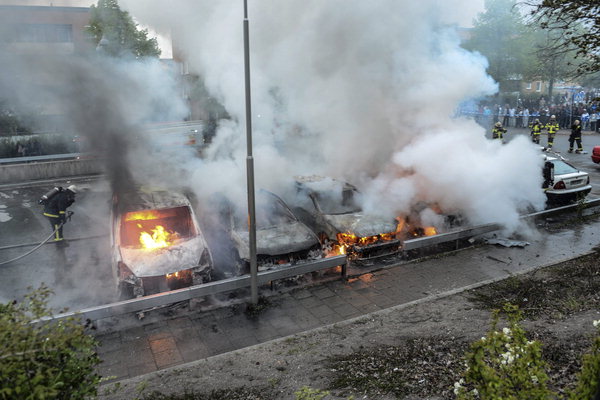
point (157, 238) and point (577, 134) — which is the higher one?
point (577, 134)

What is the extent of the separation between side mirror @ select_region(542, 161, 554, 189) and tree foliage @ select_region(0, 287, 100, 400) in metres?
12.1

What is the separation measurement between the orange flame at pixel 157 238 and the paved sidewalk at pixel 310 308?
140 cm

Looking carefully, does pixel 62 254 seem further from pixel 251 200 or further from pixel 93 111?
pixel 251 200

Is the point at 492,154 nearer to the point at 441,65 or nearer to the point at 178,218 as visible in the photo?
the point at 441,65

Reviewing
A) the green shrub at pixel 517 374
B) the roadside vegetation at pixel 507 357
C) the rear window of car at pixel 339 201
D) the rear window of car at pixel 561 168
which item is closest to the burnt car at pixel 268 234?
the rear window of car at pixel 339 201

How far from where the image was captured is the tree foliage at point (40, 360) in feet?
7.53

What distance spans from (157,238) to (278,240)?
2251 mm

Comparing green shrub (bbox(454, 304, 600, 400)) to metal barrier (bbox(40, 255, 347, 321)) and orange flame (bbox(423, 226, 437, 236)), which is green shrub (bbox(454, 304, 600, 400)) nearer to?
metal barrier (bbox(40, 255, 347, 321))

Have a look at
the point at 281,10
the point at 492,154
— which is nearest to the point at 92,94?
the point at 281,10

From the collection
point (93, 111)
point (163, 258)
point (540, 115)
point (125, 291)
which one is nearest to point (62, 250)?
point (93, 111)

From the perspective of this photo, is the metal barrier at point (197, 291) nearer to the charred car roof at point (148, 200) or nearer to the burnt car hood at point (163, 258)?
the burnt car hood at point (163, 258)

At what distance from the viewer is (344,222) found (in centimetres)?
913

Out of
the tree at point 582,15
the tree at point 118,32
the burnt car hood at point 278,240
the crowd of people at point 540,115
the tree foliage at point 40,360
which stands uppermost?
the tree at point 118,32

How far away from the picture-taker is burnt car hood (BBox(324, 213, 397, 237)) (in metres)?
8.86
